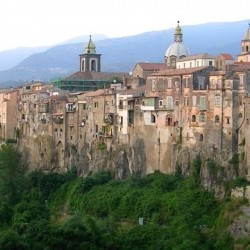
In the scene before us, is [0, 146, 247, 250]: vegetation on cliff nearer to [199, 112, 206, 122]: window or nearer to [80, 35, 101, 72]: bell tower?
[199, 112, 206, 122]: window

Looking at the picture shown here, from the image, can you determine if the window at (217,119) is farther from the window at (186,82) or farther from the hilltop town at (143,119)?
the window at (186,82)

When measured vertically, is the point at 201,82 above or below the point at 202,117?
above

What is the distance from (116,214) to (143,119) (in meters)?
7.31

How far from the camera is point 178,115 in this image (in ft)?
179

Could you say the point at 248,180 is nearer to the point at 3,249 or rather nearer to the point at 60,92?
the point at 3,249

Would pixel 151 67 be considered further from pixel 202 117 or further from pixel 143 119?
pixel 202 117

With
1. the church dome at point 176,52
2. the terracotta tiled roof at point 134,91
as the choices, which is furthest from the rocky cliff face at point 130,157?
the church dome at point 176,52

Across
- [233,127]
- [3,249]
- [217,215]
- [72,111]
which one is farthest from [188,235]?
[72,111]

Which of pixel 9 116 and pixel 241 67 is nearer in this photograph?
pixel 241 67

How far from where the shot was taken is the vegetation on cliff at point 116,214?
46769mm

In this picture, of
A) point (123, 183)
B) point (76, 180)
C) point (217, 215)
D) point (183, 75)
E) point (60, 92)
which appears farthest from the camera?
point (60, 92)

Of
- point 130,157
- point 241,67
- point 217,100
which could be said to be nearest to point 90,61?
point 130,157

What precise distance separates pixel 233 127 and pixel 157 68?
58.4 feet

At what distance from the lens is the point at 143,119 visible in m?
57.2
